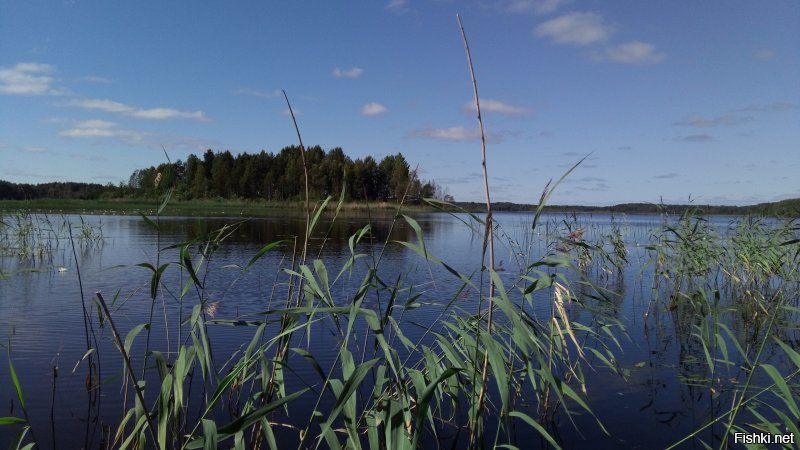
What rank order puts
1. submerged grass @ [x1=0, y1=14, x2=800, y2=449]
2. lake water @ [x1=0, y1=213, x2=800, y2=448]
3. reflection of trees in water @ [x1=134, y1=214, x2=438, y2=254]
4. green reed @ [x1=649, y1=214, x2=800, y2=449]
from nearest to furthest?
submerged grass @ [x1=0, y1=14, x2=800, y2=449]
lake water @ [x1=0, y1=213, x2=800, y2=448]
green reed @ [x1=649, y1=214, x2=800, y2=449]
reflection of trees in water @ [x1=134, y1=214, x2=438, y2=254]

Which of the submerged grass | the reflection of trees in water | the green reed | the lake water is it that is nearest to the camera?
the submerged grass

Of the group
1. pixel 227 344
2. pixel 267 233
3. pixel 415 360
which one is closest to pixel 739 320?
pixel 415 360

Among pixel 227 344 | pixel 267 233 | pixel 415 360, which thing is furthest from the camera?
pixel 267 233

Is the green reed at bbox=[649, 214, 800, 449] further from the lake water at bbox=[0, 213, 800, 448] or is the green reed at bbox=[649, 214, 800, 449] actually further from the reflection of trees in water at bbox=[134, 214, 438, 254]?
the reflection of trees in water at bbox=[134, 214, 438, 254]

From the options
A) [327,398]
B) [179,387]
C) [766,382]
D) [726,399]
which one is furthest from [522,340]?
[766,382]

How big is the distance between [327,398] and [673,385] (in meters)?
3.73

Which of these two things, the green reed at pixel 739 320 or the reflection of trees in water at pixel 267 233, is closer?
the green reed at pixel 739 320

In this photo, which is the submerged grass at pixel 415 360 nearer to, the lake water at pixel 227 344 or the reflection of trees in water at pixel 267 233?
the lake water at pixel 227 344

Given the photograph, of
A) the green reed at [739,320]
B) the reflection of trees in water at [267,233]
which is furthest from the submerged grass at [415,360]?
the reflection of trees in water at [267,233]

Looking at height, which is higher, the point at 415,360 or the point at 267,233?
the point at 267,233

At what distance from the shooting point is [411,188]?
2941 mm

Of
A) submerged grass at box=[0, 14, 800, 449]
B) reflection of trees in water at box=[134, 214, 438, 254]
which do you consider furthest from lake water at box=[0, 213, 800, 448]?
reflection of trees in water at box=[134, 214, 438, 254]

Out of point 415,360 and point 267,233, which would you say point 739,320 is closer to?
point 415,360

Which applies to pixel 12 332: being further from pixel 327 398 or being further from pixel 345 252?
pixel 345 252
